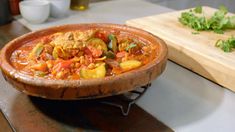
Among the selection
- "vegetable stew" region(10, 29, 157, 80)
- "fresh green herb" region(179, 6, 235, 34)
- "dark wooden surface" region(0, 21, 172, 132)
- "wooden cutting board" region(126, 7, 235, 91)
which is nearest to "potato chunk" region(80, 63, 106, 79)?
"vegetable stew" region(10, 29, 157, 80)

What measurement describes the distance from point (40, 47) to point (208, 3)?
6.35ft

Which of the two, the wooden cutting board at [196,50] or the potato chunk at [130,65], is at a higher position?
the potato chunk at [130,65]

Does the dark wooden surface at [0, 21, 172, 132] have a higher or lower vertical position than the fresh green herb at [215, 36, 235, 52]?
lower

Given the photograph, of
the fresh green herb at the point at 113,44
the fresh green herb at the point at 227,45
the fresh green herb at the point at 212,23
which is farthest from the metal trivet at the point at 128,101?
the fresh green herb at the point at 212,23

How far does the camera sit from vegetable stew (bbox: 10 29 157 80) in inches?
28.2

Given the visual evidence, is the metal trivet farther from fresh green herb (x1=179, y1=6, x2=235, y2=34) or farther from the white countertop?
fresh green herb (x1=179, y1=6, x2=235, y2=34)

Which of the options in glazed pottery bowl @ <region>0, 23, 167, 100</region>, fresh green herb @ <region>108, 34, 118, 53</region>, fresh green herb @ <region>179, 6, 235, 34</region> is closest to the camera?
glazed pottery bowl @ <region>0, 23, 167, 100</region>

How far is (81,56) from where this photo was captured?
2.54 feet

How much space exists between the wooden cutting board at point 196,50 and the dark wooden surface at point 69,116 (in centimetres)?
25

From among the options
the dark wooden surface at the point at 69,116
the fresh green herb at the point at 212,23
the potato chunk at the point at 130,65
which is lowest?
the dark wooden surface at the point at 69,116

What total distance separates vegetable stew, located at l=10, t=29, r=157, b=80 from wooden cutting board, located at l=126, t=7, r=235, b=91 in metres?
0.15

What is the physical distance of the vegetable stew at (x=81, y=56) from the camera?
716 millimetres

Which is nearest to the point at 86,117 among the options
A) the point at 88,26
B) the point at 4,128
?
the point at 4,128

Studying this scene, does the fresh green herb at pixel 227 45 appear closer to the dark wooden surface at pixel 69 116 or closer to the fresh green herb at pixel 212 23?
the fresh green herb at pixel 212 23
